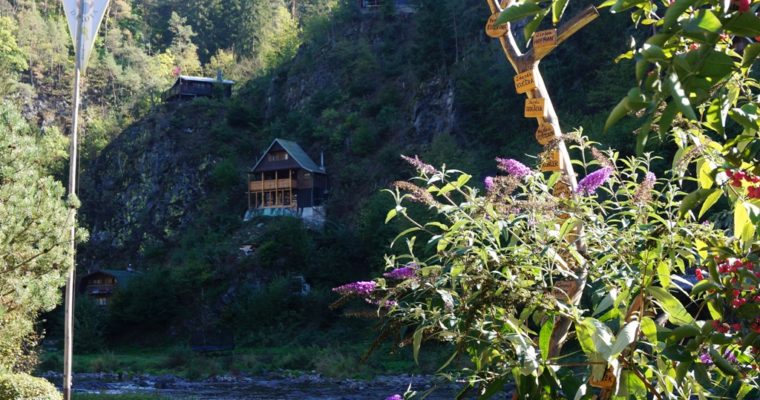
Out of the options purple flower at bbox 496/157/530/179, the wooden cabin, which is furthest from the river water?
the wooden cabin

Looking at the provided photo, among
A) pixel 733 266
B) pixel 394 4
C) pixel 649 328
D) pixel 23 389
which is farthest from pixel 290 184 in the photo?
pixel 733 266

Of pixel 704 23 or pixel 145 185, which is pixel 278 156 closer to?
pixel 145 185

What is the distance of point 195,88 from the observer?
60969 mm

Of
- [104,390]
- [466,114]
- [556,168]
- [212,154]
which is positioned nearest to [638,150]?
[556,168]

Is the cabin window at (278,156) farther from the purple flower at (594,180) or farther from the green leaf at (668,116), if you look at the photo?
the green leaf at (668,116)

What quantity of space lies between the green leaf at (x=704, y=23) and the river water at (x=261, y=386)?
19.0m

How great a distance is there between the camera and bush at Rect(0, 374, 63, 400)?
1187 centimetres

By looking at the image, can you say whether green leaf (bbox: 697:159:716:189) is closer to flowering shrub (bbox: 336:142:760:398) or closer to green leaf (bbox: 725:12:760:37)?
flowering shrub (bbox: 336:142:760:398)

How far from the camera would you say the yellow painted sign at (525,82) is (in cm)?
447

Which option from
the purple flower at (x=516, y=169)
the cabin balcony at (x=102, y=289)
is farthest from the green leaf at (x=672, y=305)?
the cabin balcony at (x=102, y=289)

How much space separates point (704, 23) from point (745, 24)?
0.37 ft

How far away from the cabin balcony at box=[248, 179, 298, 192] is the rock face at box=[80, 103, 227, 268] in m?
4.17

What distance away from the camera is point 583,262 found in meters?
3.40

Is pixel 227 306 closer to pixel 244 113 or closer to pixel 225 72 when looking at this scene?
pixel 244 113
